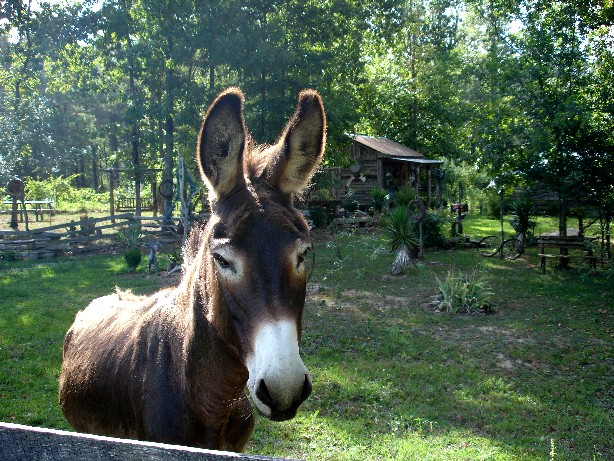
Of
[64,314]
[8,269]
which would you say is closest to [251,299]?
[64,314]

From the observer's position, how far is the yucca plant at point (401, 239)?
13.8 metres

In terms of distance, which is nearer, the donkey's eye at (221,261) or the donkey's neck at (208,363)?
the donkey's eye at (221,261)

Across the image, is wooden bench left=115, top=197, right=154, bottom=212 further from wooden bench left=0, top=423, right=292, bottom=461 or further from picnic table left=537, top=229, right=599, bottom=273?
wooden bench left=0, top=423, right=292, bottom=461

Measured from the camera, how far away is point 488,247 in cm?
1878

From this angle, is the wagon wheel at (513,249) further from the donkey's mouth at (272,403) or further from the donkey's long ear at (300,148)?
the donkey's mouth at (272,403)

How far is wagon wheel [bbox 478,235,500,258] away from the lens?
17.3 meters

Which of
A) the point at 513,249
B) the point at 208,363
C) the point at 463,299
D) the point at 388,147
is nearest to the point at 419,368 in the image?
the point at 463,299

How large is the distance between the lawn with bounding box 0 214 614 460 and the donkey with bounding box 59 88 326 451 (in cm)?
244

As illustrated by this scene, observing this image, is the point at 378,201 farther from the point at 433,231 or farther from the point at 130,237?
the point at 130,237

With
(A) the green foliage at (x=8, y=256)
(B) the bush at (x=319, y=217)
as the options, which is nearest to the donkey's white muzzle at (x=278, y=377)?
(A) the green foliage at (x=8, y=256)

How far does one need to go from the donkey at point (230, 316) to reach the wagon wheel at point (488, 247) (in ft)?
52.7

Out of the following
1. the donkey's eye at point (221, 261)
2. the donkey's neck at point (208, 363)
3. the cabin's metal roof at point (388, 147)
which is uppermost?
the cabin's metal roof at point (388, 147)

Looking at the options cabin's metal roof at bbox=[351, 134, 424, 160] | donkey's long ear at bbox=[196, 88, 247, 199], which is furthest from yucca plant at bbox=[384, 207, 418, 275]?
cabin's metal roof at bbox=[351, 134, 424, 160]

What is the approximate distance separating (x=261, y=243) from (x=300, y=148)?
0.61 meters
